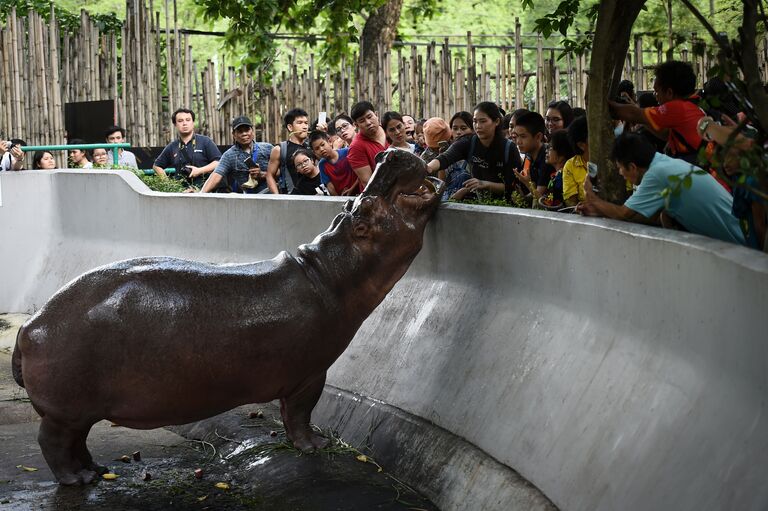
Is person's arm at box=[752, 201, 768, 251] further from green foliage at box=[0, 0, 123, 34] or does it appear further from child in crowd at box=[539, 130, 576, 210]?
green foliage at box=[0, 0, 123, 34]

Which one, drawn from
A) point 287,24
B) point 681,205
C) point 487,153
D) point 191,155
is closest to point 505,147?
point 487,153

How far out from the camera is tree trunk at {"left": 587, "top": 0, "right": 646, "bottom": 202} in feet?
18.9

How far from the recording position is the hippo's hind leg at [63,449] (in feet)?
18.3

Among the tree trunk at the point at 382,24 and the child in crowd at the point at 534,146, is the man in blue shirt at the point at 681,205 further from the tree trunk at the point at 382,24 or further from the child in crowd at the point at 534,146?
the tree trunk at the point at 382,24

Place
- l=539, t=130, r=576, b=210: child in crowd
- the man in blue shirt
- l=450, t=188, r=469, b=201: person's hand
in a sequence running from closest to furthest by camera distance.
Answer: the man in blue shirt → l=450, t=188, r=469, b=201: person's hand → l=539, t=130, r=576, b=210: child in crowd

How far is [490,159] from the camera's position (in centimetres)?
754

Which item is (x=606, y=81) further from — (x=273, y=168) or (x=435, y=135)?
(x=273, y=168)

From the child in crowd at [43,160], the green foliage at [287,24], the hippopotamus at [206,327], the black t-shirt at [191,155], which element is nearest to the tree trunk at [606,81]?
the hippopotamus at [206,327]

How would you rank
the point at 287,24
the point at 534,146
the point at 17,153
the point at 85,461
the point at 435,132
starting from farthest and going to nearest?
1. the point at 287,24
2. the point at 17,153
3. the point at 435,132
4. the point at 534,146
5. the point at 85,461

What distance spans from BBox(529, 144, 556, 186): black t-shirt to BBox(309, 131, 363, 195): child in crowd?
144 centimetres

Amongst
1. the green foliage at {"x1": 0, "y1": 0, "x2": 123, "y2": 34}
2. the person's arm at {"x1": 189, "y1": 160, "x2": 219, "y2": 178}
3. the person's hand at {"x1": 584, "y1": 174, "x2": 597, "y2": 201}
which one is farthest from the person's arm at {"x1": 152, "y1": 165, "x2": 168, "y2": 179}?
the green foliage at {"x1": 0, "y1": 0, "x2": 123, "y2": 34}

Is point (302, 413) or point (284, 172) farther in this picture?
point (284, 172)

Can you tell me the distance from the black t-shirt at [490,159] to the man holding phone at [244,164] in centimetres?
334

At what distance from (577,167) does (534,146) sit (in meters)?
0.84
